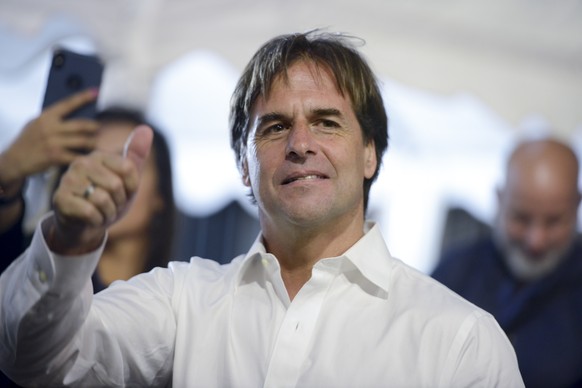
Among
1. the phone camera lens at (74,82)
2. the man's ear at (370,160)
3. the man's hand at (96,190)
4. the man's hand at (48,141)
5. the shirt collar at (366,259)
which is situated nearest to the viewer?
the man's hand at (96,190)

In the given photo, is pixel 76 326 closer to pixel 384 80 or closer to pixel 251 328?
pixel 251 328

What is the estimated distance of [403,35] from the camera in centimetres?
323

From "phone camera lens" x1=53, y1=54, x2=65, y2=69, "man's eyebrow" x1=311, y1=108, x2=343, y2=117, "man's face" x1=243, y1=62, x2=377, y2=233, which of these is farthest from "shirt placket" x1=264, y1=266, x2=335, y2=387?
"phone camera lens" x1=53, y1=54, x2=65, y2=69

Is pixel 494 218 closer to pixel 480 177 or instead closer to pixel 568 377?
pixel 480 177

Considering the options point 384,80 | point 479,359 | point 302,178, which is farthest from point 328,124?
point 384,80

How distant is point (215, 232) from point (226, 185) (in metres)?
0.18

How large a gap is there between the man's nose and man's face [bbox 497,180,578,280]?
158 cm

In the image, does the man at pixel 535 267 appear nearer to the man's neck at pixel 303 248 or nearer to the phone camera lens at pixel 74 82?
the man's neck at pixel 303 248

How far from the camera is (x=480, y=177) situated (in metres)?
3.13

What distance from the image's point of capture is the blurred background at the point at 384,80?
2990mm

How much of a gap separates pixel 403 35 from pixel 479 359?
6.59ft

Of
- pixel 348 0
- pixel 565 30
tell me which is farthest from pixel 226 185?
pixel 565 30

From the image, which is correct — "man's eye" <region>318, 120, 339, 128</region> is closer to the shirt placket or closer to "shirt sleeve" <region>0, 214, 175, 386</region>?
the shirt placket

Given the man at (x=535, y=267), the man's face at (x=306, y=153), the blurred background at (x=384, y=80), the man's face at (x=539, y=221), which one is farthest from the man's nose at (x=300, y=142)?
the man's face at (x=539, y=221)
